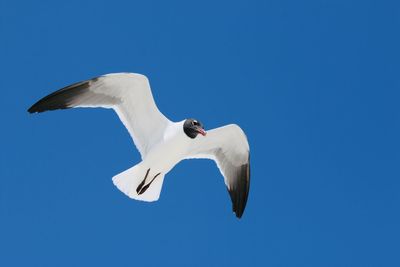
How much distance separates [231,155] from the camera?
12.8 meters

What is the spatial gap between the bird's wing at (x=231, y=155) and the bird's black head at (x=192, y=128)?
530 mm

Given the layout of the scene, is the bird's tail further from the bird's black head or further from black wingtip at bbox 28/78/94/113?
black wingtip at bbox 28/78/94/113

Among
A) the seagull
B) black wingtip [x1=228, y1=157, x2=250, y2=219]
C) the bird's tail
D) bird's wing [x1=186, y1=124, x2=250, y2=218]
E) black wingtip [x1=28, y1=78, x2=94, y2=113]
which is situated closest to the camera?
black wingtip [x1=28, y1=78, x2=94, y2=113]

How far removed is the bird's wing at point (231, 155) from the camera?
12461mm

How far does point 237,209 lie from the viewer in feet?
42.3

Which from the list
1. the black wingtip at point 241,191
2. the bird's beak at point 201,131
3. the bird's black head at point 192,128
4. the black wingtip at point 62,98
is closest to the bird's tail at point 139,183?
the bird's black head at point 192,128

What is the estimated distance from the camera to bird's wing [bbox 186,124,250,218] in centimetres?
1246

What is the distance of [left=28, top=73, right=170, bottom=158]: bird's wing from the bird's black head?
35cm

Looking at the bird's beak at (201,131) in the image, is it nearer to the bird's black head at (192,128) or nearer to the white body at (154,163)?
the bird's black head at (192,128)

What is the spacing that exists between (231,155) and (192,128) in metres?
1.30

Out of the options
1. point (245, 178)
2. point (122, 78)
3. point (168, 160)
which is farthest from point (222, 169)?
point (122, 78)

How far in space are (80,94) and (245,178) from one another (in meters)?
3.00

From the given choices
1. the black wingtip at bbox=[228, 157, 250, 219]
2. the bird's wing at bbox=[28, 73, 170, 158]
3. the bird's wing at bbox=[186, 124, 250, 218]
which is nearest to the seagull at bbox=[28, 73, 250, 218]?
the bird's wing at bbox=[28, 73, 170, 158]

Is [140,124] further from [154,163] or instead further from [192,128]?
[192,128]
